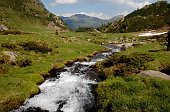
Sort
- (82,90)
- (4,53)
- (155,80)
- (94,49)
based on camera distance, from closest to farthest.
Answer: (155,80) → (82,90) → (4,53) → (94,49)

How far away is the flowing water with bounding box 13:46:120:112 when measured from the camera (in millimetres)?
28547

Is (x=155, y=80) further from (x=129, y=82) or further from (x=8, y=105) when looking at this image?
(x=8, y=105)

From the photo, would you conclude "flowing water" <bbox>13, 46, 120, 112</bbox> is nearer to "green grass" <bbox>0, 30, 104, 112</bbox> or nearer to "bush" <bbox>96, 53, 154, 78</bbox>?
"green grass" <bbox>0, 30, 104, 112</bbox>

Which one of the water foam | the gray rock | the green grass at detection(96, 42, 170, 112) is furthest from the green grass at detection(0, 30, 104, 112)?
the gray rock

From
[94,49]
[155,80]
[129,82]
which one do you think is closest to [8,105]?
[129,82]

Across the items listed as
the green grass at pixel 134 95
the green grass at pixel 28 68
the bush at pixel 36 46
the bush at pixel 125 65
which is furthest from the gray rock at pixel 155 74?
the bush at pixel 36 46

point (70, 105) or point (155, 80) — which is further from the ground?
point (155, 80)

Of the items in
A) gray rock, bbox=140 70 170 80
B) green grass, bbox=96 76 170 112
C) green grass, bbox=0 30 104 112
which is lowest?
green grass, bbox=0 30 104 112

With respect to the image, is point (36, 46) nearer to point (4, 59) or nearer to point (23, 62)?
point (23, 62)

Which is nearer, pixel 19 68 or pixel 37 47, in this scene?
pixel 19 68

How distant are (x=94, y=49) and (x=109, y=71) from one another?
28.1 metres

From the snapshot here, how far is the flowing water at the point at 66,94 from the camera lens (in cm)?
2855

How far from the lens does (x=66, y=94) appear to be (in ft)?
107

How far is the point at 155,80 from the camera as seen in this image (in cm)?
3073
